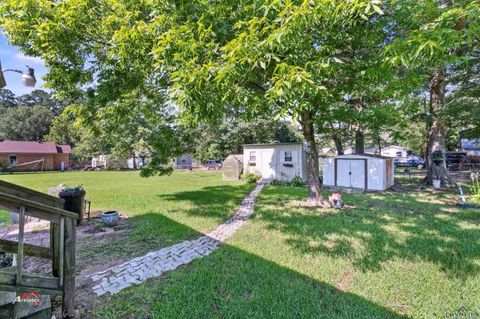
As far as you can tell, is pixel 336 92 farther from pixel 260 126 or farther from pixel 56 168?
pixel 56 168

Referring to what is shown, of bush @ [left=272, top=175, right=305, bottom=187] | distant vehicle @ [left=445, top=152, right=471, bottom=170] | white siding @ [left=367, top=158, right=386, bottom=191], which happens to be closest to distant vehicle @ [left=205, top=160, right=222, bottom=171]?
bush @ [left=272, top=175, right=305, bottom=187]

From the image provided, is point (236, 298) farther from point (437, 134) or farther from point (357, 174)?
point (437, 134)

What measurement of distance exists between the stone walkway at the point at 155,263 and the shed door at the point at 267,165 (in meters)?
10.2

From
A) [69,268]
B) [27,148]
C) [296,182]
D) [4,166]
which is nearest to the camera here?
[69,268]

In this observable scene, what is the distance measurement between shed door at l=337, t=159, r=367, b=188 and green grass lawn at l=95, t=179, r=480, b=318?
5.84 meters

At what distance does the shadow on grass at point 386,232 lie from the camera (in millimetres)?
Result: 4023

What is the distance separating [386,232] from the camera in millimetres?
5316

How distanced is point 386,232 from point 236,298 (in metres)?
4.06

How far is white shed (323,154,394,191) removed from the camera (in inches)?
439

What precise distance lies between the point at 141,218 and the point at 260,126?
19788 millimetres

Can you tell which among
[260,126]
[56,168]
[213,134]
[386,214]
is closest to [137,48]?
[386,214]

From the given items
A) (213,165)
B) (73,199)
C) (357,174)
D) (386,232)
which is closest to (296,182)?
(357,174)

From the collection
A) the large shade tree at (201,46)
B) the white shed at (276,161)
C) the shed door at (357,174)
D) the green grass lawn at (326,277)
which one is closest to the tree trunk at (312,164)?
the green grass lawn at (326,277)

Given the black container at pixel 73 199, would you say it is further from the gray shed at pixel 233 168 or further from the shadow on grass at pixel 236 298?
the gray shed at pixel 233 168
